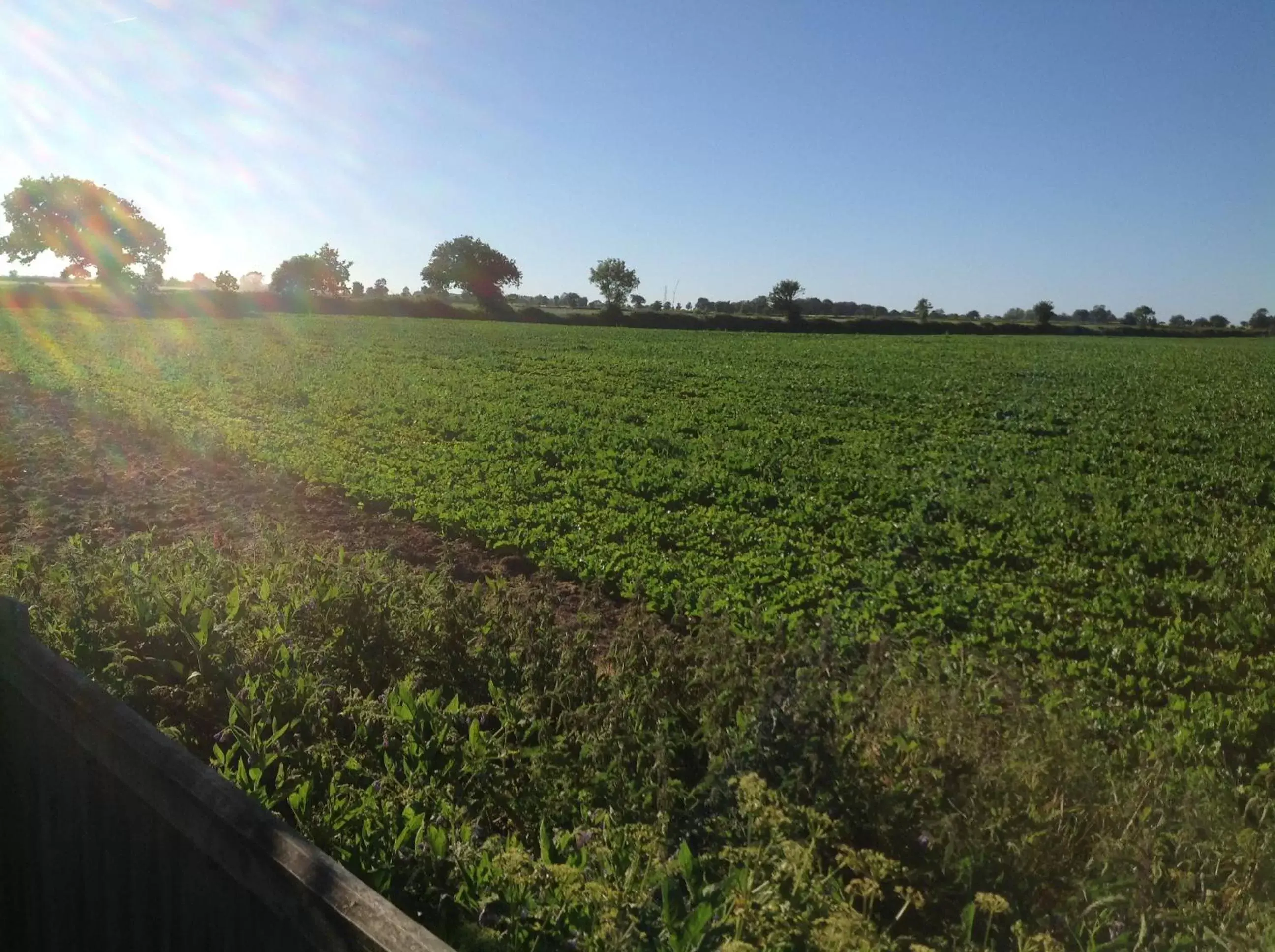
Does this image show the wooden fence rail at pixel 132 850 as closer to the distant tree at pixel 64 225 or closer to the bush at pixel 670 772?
the bush at pixel 670 772

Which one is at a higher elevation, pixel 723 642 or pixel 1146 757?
pixel 723 642

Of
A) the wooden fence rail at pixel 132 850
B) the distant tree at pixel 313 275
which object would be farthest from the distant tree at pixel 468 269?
the wooden fence rail at pixel 132 850

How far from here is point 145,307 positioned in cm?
5441

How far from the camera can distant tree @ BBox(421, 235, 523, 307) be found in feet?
308

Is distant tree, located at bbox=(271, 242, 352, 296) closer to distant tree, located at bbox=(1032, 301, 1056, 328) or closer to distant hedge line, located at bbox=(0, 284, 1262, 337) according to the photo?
distant hedge line, located at bbox=(0, 284, 1262, 337)

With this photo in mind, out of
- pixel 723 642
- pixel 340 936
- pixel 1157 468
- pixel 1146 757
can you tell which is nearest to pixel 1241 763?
pixel 1146 757

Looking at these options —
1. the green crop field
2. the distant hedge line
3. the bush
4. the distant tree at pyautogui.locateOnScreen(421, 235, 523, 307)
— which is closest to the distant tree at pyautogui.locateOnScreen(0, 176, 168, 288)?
the distant hedge line

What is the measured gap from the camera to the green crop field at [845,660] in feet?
9.22

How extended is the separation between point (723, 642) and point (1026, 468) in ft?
27.1

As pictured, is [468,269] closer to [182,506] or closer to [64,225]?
[64,225]

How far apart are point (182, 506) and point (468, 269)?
88.7 m

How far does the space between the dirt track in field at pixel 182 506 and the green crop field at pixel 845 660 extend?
0.31 meters

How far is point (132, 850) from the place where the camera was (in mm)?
2549

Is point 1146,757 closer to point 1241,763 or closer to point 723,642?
point 1241,763
